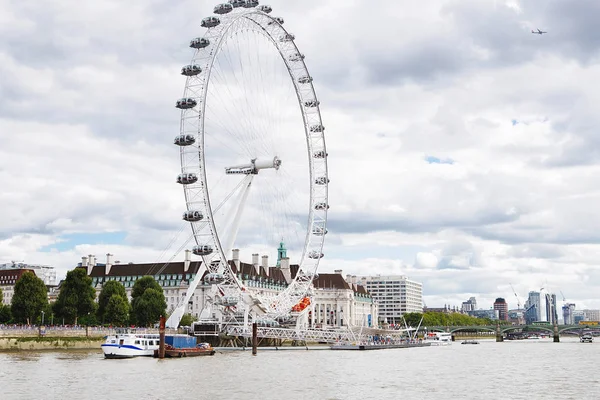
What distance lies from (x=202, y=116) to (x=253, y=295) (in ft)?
91.5

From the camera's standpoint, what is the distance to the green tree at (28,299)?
3266 inches

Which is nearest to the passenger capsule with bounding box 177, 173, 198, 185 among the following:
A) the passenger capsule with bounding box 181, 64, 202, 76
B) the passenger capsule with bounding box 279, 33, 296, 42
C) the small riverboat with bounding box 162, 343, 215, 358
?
the passenger capsule with bounding box 181, 64, 202, 76

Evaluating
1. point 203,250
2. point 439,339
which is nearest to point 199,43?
point 203,250

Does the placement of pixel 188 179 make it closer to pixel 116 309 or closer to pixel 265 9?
pixel 265 9

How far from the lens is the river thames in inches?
1631

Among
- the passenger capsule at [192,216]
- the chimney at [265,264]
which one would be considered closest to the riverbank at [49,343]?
the passenger capsule at [192,216]

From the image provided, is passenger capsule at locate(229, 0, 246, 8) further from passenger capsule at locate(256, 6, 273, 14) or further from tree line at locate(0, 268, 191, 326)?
tree line at locate(0, 268, 191, 326)

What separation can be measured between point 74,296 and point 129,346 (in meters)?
20.3

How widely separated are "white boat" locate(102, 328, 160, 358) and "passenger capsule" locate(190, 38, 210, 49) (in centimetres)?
2696

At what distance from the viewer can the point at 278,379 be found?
1973 inches

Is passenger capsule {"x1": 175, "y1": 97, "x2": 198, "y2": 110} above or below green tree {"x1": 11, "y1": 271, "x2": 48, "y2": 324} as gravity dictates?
above

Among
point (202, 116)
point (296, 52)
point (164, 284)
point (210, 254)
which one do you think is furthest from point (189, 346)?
point (164, 284)

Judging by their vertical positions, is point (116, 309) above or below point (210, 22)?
below

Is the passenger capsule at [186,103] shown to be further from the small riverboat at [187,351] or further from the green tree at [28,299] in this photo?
the green tree at [28,299]
